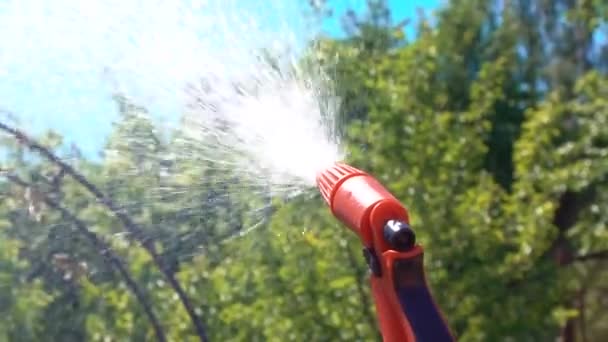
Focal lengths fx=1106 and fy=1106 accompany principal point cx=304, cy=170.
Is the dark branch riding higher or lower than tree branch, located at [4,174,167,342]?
lower

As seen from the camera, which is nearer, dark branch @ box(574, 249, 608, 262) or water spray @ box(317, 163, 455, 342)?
water spray @ box(317, 163, 455, 342)

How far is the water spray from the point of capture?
3.57ft

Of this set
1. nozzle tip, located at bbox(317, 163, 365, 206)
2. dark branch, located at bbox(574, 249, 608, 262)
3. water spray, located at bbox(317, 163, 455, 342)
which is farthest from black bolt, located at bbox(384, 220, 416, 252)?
dark branch, located at bbox(574, 249, 608, 262)

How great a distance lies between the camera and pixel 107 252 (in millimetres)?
3336

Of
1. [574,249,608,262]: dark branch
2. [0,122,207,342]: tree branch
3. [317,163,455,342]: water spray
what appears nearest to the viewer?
[317,163,455,342]: water spray

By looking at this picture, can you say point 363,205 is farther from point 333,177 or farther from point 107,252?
point 107,252

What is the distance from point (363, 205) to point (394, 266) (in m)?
0.08

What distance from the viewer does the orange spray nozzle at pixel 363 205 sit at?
3.72 ft

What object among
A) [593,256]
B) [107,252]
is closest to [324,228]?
[107,252]

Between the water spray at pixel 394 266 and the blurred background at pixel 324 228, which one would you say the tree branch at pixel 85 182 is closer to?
the blurred background at pixel 324 228

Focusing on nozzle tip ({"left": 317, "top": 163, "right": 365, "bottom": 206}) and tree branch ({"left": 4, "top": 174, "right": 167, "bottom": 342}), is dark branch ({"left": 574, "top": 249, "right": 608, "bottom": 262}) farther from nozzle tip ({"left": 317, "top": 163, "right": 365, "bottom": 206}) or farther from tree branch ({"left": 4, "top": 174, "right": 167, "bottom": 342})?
nozzle tip ({"left": 317, "top": 163, "right": 365, "bottom": 206})

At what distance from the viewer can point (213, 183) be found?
80.8 inches

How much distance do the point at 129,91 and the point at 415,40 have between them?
321 cm

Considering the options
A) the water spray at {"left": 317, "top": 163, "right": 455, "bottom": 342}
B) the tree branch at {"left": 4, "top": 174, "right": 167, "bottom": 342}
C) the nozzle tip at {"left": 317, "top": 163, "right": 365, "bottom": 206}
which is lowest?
the water spray at {"left": 317, "top": 163, "right": 455, "bottom": 342}
